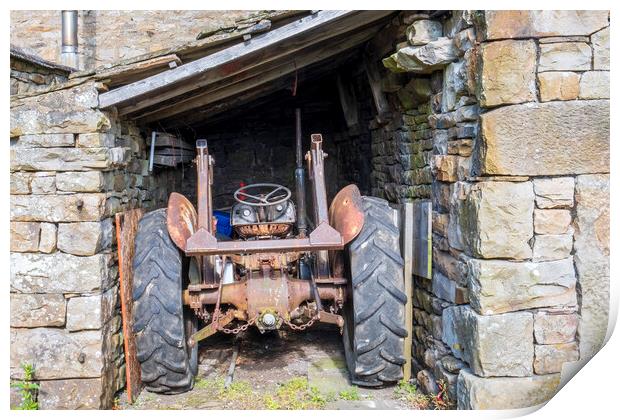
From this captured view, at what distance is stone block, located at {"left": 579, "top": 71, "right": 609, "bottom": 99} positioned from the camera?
3395 mm

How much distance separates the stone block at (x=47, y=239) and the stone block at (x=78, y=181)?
280mm

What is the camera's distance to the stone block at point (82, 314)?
154 inches

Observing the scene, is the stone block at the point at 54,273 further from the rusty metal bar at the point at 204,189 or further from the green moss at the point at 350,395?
the green moss at the point at 350,395

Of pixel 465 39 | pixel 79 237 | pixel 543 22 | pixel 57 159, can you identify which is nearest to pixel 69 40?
pixel 57 159

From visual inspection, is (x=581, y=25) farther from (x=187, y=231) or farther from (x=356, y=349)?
(x=187, y=231)

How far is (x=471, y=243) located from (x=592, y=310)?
2.74 ft

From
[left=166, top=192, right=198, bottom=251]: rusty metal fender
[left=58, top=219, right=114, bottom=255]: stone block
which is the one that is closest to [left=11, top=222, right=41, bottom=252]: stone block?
[left=58, top=219, right=114, bottom=255]: stone block

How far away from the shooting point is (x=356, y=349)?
415 centimetres

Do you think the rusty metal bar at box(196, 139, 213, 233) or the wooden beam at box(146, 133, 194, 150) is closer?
the rusty metal bar at box(196, 139, 213, 233)

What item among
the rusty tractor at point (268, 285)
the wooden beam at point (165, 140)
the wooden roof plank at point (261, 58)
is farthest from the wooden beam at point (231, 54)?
the wooden beam at point (165, 140)

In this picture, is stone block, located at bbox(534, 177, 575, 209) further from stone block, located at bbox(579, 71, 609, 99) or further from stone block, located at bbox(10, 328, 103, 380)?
stone block, located at bbox(10, 328, 103, 380)

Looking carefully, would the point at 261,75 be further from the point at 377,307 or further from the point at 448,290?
the point at 448,290

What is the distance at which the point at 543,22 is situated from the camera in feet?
11.1

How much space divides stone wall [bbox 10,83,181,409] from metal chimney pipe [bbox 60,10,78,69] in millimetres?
4130
